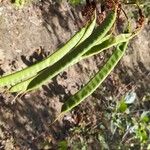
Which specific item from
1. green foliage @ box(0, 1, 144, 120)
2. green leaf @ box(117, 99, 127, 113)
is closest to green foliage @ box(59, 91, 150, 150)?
green leaf @ box(117, 99, 127, 113)

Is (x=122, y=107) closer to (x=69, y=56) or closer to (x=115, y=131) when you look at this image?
(x=115, y=131)

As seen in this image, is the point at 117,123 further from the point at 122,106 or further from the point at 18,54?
the point at 18,54

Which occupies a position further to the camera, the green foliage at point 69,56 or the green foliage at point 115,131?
the green foliage at point 115,131

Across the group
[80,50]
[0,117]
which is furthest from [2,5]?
[80,50]

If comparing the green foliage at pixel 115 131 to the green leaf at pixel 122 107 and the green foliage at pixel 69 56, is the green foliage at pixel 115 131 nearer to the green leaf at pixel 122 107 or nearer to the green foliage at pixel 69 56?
the green leaf at pixel 122 107

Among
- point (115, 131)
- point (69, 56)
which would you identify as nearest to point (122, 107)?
point (115, 131)

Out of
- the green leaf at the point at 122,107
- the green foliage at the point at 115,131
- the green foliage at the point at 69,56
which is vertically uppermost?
the green foliage at the point at 69,56

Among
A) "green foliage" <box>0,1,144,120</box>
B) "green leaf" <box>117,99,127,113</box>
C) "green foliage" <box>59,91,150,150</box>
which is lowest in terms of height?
"green foliage" <box>59,91,150,150</box>

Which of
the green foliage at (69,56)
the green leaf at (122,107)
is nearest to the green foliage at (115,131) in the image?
the green leaf at (122,107)

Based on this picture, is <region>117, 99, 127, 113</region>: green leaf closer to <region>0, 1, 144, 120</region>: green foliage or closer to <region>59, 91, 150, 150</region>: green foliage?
<region>59, 91, 150, 150</region>: green foliage

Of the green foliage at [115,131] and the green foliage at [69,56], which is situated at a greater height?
the green foliage at [69,56]

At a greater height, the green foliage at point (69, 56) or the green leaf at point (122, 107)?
the green foliage at point (69, 56)
